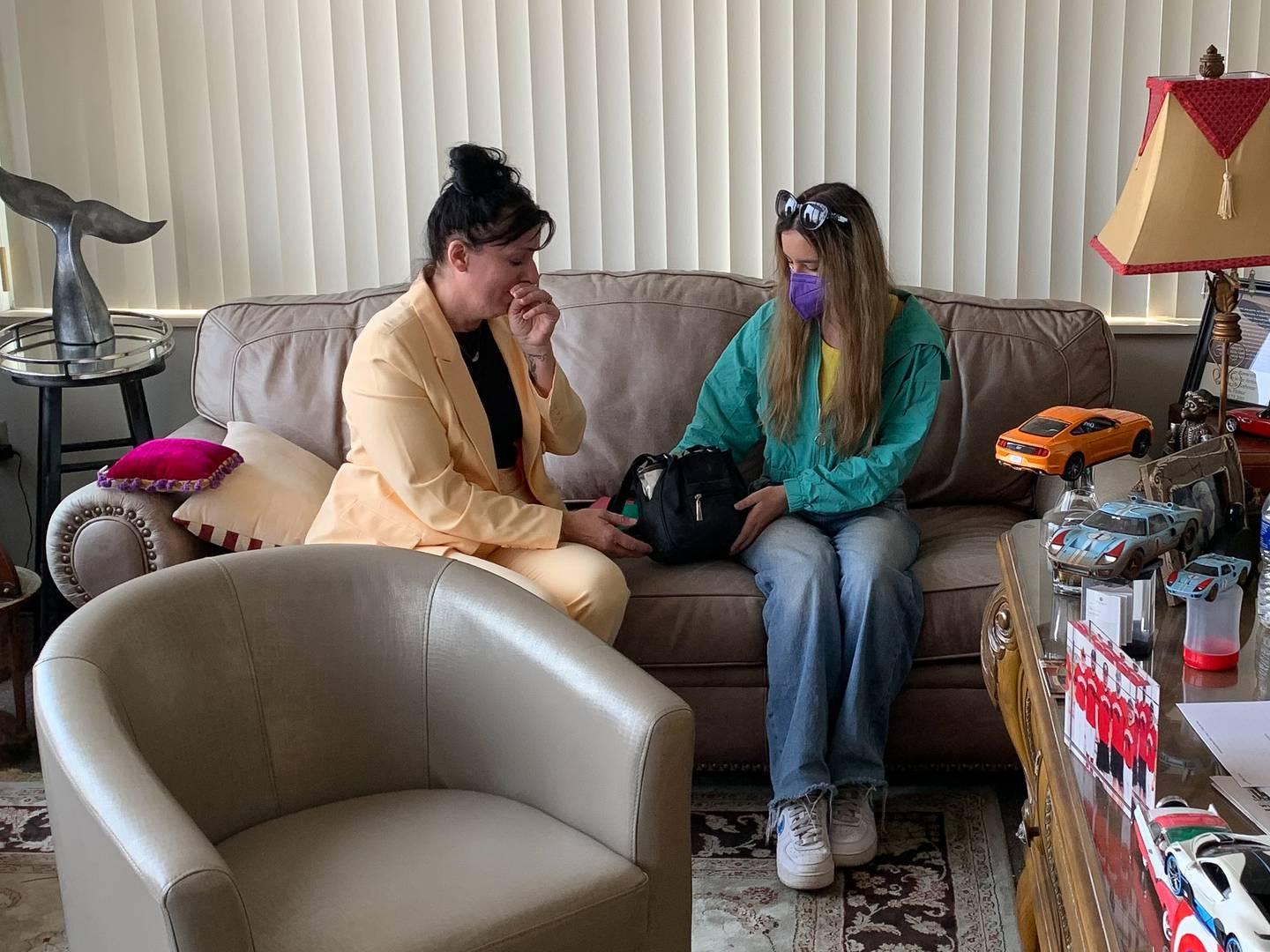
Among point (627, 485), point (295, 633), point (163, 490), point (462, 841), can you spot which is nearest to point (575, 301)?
point (627, 485)

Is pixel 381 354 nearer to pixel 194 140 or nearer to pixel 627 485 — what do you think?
pixel 627 485

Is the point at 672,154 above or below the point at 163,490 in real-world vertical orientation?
above

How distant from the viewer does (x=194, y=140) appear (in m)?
3.31

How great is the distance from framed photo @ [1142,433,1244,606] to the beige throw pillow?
146 cm

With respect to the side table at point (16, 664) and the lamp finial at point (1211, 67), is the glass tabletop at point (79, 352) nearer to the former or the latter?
Result: the side table at point (16, 664)

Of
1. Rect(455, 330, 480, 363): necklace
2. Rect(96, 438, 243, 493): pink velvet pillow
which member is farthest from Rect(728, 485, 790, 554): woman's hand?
Rect(96, 438, 243, 493): pink velvet pillow

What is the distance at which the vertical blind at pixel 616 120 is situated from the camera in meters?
3.12

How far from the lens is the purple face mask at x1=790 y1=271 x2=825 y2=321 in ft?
8.31

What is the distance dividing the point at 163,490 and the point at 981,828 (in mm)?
1540

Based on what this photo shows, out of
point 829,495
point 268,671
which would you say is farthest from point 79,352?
point 829,495

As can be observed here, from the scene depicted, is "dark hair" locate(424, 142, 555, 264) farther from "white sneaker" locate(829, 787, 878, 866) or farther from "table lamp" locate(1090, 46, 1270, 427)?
"white sneaker" locate(829, 787, 878, 866)

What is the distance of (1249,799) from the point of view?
1159mm

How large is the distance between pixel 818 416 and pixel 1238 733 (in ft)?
4.59

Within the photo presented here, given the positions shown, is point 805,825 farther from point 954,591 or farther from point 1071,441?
point 1071,441
